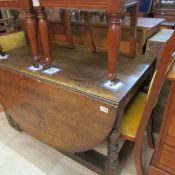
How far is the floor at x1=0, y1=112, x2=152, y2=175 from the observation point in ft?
4.35

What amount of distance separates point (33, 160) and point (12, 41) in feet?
3.57

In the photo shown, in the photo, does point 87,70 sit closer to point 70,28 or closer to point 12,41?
point 70,28

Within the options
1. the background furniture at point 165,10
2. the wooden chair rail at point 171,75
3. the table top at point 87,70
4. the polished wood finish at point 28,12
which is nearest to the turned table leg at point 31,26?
the polished wood finish at point 28,12

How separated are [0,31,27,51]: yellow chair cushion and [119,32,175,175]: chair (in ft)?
4.00

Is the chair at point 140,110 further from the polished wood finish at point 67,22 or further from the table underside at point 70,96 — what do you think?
the polished wood finish at point 67,22

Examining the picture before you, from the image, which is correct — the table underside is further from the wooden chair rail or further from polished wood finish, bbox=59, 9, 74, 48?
the wooden chair rail

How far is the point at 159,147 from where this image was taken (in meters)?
0.94

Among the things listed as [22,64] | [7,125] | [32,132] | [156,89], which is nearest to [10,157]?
[32,132]

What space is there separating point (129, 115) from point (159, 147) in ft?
0.90

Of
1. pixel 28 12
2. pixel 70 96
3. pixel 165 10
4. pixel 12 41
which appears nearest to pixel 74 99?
pixel 70 96

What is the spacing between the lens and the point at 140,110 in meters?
Result: 1.18

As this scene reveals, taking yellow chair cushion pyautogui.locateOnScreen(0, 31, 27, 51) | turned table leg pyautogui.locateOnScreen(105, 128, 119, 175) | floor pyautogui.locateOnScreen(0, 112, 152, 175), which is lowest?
floor pyautogui.locateOnScreen(0, 112, 152, 175)

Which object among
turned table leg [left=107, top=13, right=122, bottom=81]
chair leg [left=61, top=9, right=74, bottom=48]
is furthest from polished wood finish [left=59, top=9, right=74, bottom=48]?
turned table leg [left=107, top=13, right=122, bottom=81]

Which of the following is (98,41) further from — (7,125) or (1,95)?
(7,125)
